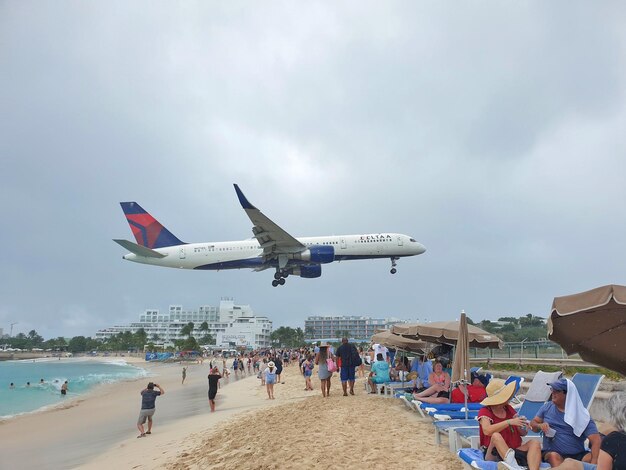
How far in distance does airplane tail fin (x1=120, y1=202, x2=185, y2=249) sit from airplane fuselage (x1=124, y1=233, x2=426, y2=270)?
117cm

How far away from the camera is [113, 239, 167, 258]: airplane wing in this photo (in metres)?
29.2

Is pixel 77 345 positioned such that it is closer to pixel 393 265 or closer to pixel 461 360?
pixel 393 265

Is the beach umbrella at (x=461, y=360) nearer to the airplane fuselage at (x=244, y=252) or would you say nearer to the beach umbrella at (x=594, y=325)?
the beach umbrella at (x=594, y=325)

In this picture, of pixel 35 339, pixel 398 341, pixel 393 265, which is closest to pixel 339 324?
pixel 35 339

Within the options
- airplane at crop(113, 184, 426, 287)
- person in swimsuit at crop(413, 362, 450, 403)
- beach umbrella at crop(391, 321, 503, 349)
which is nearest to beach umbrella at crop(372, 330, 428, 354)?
beach umbrella at crop(391, 321, 503, 349)

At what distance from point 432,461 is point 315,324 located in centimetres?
18295

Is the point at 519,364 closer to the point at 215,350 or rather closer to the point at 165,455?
the point at 165,455

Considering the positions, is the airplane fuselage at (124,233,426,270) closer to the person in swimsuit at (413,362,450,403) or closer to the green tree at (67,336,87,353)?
the person in swimsuit at (413,362,450,403)

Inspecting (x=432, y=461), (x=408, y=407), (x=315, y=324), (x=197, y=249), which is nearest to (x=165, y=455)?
(x=408, y=407)

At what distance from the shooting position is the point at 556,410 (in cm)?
448

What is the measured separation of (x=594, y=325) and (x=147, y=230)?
32912 millimetres

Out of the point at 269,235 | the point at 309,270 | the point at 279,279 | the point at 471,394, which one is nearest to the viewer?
the point at 471,394

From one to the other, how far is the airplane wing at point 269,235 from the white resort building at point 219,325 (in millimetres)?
103067

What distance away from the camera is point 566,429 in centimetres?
435
